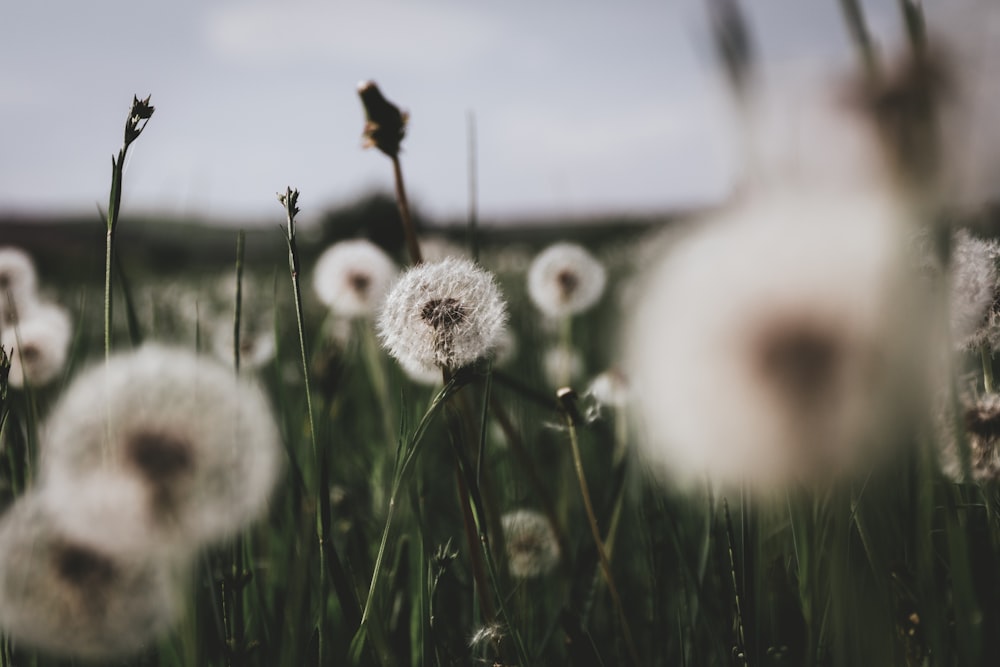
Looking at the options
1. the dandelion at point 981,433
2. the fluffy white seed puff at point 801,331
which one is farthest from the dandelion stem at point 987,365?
the fluffy white seed puff at point 801,331

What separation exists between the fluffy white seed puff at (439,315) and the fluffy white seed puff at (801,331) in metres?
0.32

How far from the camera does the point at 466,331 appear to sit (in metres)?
0.76

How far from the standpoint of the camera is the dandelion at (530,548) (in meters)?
1.10

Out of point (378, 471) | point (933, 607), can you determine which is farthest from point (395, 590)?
point (933, 607)

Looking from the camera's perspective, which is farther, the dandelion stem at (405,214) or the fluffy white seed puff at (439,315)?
the dandelion stem at (405,214)

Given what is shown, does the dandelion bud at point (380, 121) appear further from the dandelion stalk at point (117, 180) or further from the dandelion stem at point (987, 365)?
the dandelion stem at point (987, 365)

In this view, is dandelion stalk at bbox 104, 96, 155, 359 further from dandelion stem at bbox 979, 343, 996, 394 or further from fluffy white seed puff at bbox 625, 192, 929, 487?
dandelion stem at bbox 979, 343, 996, 394

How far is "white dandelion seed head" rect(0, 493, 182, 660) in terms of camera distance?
572mm

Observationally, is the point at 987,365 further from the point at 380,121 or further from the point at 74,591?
the point at 74,591

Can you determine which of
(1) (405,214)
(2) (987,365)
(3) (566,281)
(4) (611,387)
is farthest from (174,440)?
(3) (566,281)

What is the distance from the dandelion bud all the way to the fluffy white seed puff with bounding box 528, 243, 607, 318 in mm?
795

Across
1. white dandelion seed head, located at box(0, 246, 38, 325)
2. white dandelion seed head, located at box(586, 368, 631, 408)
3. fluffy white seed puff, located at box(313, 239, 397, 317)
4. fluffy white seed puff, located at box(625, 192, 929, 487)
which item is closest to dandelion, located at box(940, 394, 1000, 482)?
fluffy white seed puff, located at box(625, 192, 929, 487)

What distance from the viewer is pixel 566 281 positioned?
5.37 feet

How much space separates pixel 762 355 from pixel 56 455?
1.82 feet
